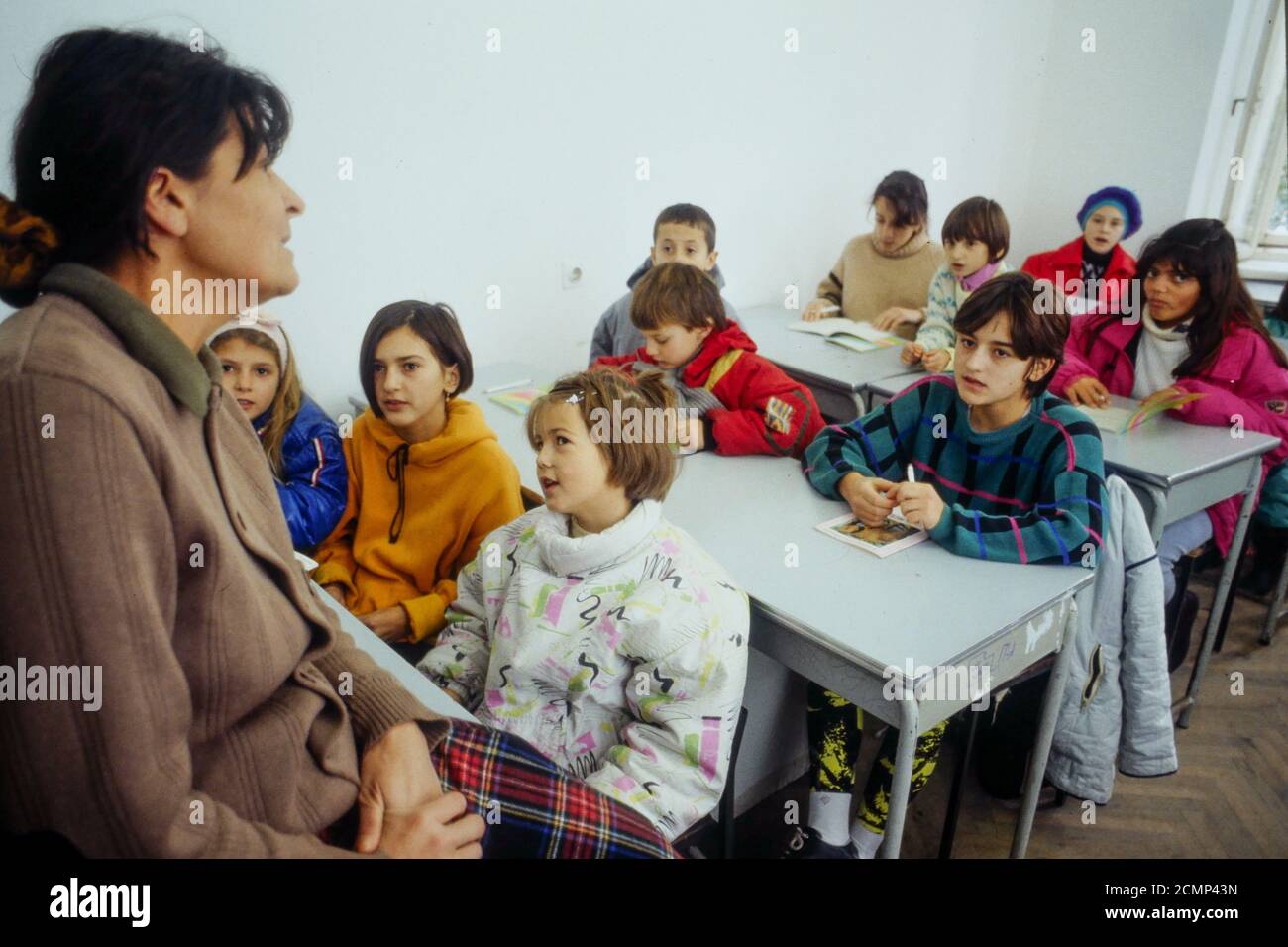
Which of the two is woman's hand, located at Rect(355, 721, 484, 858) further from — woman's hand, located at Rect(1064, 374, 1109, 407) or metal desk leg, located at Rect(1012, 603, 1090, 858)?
woman's hand, located at Rect(1064, 374, 1109, 407)

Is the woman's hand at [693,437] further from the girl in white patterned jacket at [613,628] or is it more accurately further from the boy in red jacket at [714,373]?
the girl in white patterned jacket at [613,628]

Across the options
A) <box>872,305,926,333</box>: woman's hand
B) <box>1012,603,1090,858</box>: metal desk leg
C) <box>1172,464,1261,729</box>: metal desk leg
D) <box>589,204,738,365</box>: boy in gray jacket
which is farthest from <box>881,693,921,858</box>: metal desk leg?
<box>872,305,926,333</box>: woman's hand

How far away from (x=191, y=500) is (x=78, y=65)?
349mm

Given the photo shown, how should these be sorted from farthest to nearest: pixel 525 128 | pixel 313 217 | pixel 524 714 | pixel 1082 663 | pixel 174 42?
pixel 525 128, pixel 313 217, pixel 1082 663, pixel 524 714, pixel 174 42

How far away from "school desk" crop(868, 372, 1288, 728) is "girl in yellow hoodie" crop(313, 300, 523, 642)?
54.8 inches

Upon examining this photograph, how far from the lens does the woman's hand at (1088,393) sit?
2.39 m

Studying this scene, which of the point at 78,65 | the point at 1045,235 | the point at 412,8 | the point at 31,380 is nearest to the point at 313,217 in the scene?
the point at 412,8

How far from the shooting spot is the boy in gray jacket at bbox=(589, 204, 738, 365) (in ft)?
8.76

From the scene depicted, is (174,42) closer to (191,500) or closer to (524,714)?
(191,500)

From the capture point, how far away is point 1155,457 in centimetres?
200

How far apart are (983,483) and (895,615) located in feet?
1.68

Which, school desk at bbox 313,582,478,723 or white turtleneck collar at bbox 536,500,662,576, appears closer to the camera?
school desk at bbox 313,582,478,723

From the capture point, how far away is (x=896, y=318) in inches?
127

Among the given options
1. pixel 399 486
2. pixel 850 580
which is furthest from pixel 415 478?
pixel 850 580
